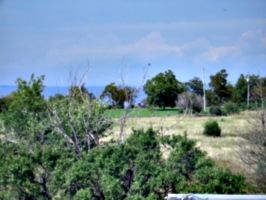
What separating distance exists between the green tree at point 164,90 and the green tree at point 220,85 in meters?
5.73

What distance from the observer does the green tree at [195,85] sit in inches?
2427

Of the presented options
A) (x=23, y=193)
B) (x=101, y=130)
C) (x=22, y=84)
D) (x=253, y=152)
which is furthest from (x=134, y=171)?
(x=22, y=84)

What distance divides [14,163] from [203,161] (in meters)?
3.82

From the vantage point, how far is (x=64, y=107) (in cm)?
1371

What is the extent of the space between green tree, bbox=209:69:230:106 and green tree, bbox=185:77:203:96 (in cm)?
329

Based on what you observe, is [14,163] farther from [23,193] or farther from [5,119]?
[5,119]

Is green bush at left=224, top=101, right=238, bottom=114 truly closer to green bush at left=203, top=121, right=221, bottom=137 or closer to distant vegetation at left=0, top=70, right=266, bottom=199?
green bush at left=203, top=121, right=221, bottom=137

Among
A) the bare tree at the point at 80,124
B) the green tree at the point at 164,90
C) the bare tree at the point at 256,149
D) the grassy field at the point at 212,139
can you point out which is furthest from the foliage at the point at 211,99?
the bare tree at the point at 80,124

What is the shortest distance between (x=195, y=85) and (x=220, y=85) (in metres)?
4.59

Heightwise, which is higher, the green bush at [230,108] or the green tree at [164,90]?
the green tree at [164,90]

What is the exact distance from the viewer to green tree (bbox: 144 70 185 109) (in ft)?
164

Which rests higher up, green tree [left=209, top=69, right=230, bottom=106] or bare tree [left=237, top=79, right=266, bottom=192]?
green tree [left=209, top=69, right=230, bottom=106]

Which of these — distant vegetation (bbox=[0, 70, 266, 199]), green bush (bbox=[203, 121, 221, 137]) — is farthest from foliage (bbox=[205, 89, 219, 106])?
distant vegetation (bbox=[0, 70, 266, 199])

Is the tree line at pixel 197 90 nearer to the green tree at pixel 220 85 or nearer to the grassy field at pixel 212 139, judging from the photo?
the green tree at pixel 220 85
